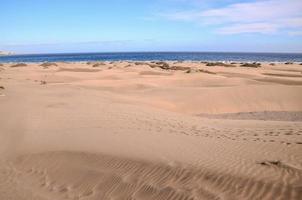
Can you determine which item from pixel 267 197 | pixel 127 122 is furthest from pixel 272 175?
pixel 127 122

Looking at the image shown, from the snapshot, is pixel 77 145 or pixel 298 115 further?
pixel 298 115

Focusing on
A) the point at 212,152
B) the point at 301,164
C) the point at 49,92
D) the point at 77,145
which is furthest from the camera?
the point at 49,92

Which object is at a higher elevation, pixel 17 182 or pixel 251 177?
pixel 251 177

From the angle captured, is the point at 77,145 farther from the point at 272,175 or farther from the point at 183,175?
the point at 272,175

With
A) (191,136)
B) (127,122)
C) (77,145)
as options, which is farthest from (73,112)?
(191,136)

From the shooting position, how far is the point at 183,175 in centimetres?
584

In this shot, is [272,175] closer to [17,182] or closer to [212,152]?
[212,152]

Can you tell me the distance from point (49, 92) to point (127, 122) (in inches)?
318

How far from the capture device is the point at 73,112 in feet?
38.4

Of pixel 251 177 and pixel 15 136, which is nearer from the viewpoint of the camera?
pixel 251 177

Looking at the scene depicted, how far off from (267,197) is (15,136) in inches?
262

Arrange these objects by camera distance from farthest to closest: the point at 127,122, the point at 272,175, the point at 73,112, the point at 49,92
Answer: the point at 49,92 → the point at 73,112 → the point at 127,122 → the point at 272,175

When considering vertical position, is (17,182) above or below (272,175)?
below

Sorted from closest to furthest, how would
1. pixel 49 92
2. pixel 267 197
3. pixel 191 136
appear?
pixel 267 197 → pixel 191 136 → pixel 49 92
